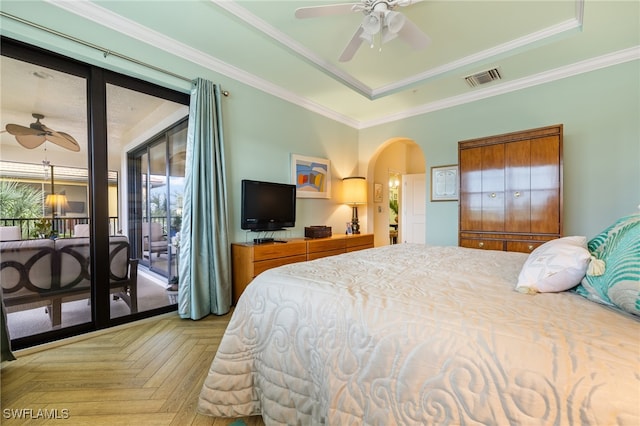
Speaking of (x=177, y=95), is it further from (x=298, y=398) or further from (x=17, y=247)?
(x=298, y=398)

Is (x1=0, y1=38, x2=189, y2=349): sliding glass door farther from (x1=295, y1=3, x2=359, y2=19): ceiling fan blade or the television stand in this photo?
(x1=295, y1=3, x2=359, y2=19): ceiling fan blade

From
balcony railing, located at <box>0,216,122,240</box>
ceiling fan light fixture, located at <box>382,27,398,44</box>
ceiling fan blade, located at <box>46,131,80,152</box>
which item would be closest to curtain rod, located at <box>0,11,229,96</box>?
ceiling fan blade, located at <box>46,131,80,152</box>

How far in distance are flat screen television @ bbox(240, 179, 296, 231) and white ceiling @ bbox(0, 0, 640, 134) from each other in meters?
1.33

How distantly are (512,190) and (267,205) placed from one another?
298cm

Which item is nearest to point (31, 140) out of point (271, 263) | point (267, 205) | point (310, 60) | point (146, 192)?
point (146, 192)

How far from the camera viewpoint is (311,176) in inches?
164

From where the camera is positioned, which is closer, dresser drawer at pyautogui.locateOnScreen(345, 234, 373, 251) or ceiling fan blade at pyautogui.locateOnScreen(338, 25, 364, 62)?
ceiling fan blade at pyautogui.locateOnScreen(338, 25, 364, 62)

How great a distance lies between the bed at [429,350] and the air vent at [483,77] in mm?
2771

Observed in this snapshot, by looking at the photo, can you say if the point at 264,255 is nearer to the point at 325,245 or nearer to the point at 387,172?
the point at 325,245

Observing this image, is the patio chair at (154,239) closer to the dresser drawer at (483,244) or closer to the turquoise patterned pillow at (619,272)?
the turquoise patterned pillow at (619,272)

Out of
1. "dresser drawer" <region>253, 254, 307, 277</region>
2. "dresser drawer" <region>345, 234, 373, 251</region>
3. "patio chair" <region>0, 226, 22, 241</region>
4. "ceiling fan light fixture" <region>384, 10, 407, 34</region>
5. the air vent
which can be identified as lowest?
"dresser drawer" <region>253, 254, 307, 277</region>

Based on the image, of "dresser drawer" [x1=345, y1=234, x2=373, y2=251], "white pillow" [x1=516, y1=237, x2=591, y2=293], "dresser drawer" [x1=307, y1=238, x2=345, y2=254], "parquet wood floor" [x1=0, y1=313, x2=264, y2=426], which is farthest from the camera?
"dresser drawer" [x1=345, y1=234, x2=373, y2=251]

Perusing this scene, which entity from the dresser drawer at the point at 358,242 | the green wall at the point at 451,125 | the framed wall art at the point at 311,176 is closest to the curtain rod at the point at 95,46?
the green wall at the point at 451,125

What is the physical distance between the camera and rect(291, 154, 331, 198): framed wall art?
393cm
